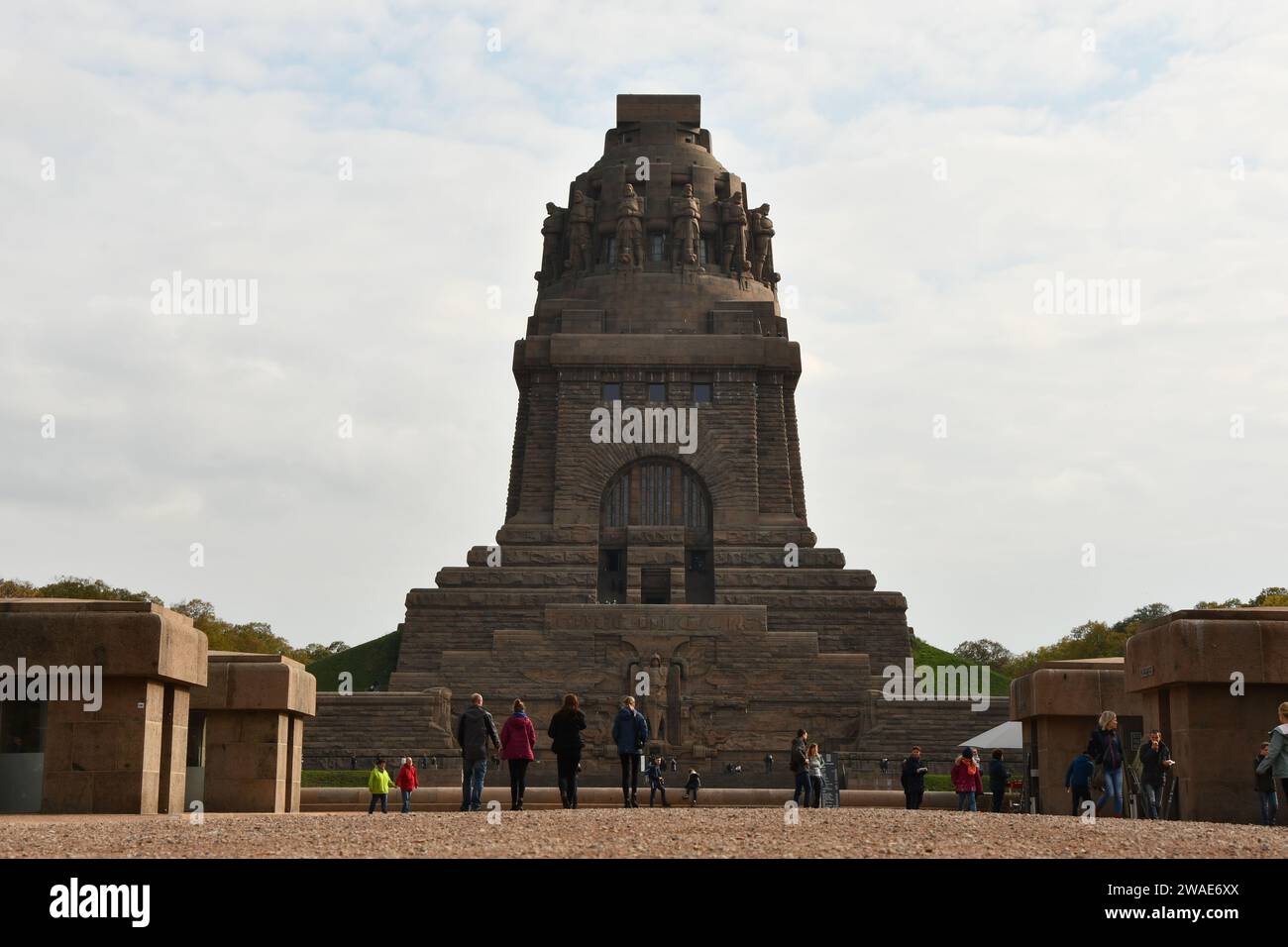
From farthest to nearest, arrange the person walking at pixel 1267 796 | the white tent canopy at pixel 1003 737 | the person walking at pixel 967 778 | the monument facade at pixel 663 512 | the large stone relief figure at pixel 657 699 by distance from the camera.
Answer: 1. the monument facade at pixel 663 512
2. the large stone relief figure at pixel 657 699
3. the white tent canopy at pixel 1003 737
4. the person walking at pixel 967 778
5. the person walking at pixel 1267 796

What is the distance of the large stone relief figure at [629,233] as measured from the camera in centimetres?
5466

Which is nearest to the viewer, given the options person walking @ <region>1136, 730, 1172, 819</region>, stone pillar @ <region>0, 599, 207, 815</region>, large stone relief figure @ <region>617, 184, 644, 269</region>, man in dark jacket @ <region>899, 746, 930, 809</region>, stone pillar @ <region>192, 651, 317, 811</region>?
stone pillar @ <region>0, 599, 207, 815</region>

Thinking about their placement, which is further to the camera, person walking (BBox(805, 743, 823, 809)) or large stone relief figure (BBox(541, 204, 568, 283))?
large stone relief figure (BBox(541, 204, 568, 283))

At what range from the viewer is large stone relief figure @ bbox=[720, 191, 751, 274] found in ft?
183

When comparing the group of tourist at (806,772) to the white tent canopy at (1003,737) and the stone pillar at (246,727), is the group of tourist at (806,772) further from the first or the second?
the stone pillar at (246,727)

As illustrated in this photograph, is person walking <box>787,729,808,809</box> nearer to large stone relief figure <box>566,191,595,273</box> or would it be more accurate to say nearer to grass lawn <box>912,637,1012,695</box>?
grass lawn <box>912,637,1012,695</box>

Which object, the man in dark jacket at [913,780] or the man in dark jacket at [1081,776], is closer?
the man in dark jacket at [1081,776]

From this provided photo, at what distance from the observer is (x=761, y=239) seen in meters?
57.2

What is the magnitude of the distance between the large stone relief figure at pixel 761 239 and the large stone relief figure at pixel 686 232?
9.06 feet

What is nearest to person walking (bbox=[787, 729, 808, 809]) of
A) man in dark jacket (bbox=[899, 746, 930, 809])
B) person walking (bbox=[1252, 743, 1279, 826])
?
man in dark jacket (bbox=[899, 746, 930, 809])

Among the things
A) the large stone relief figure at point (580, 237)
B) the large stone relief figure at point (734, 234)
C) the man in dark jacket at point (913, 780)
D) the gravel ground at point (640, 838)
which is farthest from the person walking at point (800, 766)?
the large stone relief figure at point (580, 237)

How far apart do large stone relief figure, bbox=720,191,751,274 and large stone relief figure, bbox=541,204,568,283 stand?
6091 millimetres
